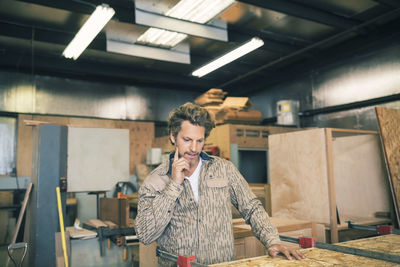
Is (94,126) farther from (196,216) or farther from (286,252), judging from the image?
(286,252)

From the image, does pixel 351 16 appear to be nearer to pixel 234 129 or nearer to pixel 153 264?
pixel 234 129

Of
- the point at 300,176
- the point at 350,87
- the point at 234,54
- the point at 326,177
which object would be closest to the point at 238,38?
the point at 234,54

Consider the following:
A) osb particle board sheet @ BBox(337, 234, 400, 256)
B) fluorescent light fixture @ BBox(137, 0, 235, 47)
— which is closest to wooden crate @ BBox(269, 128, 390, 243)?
osb particle board sheet @ BBox(337, 234, 400, 256)

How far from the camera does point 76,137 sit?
129 inches

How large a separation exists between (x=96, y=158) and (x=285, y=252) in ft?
7.69

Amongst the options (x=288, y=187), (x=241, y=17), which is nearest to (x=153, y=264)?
(x=288, y=187)

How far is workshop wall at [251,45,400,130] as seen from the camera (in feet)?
15.9

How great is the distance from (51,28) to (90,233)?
3456mm

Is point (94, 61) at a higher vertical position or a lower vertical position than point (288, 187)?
higher

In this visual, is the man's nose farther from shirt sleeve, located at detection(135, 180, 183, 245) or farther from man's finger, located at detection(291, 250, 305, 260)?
man's finger, located at detection(291, 250, 305, 260)

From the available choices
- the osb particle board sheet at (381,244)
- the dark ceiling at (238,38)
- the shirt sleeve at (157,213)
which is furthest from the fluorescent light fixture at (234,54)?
the shirt sleeve at (157,213)

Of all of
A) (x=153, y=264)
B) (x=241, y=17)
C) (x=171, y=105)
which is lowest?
(x=153, y=264)

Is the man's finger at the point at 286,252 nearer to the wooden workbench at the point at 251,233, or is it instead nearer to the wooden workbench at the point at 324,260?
the wooden workbench at the point at 324,260

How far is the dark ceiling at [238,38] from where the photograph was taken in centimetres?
439
